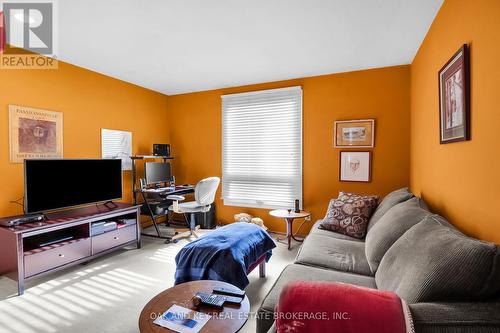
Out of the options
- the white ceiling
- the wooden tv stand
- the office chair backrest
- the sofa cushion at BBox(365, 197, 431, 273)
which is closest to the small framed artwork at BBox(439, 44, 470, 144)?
the sofa cushion at BBox(365, 197, 431, 273)

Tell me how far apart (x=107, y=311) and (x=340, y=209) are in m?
2.44

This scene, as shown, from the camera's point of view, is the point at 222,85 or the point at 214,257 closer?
the point at 214,257

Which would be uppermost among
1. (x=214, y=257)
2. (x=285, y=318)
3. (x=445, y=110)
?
(x=445, y=110)

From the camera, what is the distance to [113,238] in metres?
3.32

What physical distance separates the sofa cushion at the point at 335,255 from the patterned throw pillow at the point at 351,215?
0.24 meters

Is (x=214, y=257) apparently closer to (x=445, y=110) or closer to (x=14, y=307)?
(x=14, y=307)

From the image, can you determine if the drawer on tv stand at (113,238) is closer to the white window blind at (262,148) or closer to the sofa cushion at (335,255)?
the white window blind at (262,148)

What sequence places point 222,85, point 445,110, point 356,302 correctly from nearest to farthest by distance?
point 356,302 → point 445,110 → point 222,85

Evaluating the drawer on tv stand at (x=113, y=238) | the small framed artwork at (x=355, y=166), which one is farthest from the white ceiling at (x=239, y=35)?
the drawer on tv stand at (x=113, y=238)

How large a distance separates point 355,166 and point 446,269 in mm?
2841

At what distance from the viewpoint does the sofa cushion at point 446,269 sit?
954mm

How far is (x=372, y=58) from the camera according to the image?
328 centimetres

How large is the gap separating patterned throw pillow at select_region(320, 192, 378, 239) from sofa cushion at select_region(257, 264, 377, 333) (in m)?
0.97

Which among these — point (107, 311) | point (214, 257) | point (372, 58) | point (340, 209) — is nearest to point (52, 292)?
point (107, 311)
